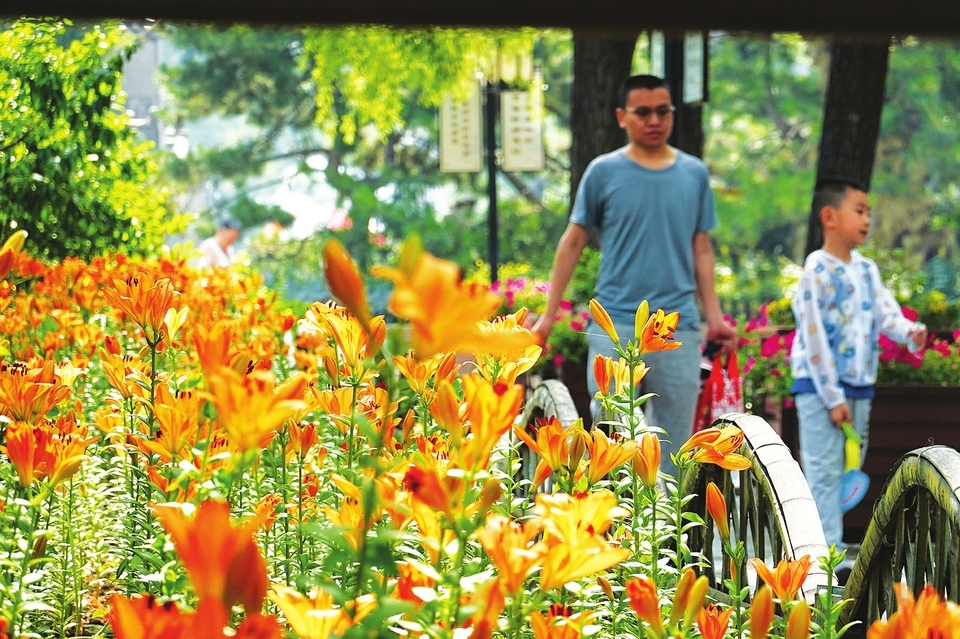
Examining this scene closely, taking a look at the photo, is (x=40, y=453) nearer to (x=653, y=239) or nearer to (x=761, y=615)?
(x=761, y=615)

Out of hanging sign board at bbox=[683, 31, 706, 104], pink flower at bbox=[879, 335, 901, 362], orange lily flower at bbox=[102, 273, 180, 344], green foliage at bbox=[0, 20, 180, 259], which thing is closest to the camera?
orange lily flower at bbox=[102, 273, 180, 344]

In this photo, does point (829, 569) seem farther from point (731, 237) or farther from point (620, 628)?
point (731, 237)

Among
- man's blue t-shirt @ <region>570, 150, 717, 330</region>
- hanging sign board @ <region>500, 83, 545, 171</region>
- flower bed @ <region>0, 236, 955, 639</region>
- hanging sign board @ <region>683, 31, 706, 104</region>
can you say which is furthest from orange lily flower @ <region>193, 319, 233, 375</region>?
hanging sign board @ <region>500, 83, 545, 171</region>

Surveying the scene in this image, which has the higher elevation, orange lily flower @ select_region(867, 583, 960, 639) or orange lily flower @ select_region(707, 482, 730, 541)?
orange lily flower @ select_region(867, 583, 960, 639)

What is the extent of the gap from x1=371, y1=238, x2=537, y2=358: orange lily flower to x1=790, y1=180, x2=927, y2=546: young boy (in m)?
4.18

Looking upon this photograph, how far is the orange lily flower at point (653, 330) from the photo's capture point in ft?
5.76

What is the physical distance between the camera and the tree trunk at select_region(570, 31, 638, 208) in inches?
360

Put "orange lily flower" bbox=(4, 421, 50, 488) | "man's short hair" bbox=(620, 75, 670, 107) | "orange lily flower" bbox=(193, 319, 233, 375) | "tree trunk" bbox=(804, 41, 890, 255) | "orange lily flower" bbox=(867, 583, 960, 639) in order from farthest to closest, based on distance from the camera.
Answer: "tree trunk" bbox=(804, 41, 890, 255)
"man's short hair" bbox=(620, 75, 670, 107)
"orange lily flower" bbox=(4, 421, 50, 488)
"orange lily flower" bbox=(193, 319, 233, 375)
"orange lily flower" bbox=(867, 583, 960, 639)

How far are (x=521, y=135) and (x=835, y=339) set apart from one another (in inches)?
481

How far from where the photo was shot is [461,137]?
16.6m

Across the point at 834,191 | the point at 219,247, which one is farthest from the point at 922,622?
the point at 219,247

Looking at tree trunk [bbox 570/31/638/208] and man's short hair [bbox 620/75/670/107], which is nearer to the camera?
man's short hair [bbox 620/75/670/107]

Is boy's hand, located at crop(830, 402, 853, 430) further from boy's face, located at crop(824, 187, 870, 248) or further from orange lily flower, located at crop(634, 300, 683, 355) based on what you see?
orange lily flower, located at crop(634, 300, 683, 355)

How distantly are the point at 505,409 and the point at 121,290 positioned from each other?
1170mm
